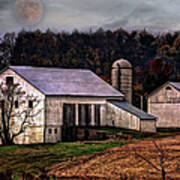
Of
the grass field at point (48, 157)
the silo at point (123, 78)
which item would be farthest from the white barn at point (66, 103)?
the grass field at point (48, 157)

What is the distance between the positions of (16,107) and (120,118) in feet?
28.2

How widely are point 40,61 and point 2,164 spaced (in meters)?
60.0

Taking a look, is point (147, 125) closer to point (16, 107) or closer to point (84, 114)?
point (84, 114)

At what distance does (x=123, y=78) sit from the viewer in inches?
1662

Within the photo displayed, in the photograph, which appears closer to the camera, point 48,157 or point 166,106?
point 48,157

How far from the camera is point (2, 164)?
21.1m

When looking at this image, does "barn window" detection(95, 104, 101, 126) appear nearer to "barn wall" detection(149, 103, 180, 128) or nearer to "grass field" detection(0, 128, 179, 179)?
"barn wall" detection(149, 103, 180, 128)

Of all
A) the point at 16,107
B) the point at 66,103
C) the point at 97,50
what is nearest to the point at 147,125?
the point at 66,103

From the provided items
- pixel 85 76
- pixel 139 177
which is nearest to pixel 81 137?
pixel 85 76

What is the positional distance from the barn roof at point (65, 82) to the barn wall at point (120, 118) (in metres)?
1.67

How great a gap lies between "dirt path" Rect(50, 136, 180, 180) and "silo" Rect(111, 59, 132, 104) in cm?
1842

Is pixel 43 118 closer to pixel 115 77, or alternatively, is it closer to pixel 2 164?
pixel 115 77

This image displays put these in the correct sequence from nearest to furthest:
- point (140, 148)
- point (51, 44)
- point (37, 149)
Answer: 1. point (140, 148)
2. point (37, 149)
3. point (51, 44)

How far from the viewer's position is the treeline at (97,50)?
Result: 8094 centimetres
